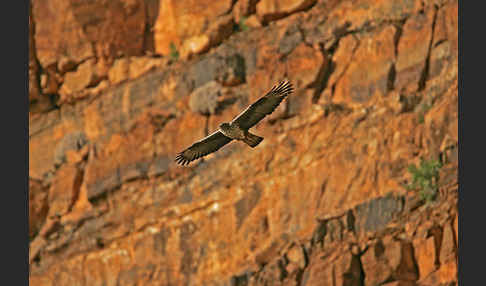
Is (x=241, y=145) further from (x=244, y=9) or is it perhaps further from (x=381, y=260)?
(x=381, y=260)

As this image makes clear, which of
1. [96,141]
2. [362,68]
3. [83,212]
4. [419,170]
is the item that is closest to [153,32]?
[96,141]

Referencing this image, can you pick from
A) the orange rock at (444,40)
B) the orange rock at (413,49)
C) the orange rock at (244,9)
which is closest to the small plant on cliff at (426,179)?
the orange rock at (413,49)

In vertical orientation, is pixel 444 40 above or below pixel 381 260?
above

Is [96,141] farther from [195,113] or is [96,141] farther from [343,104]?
[343,104]

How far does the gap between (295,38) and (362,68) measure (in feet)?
5.92

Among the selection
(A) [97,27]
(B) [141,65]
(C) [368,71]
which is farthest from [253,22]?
(A) [97,27]

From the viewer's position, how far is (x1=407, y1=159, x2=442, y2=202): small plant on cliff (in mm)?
19859

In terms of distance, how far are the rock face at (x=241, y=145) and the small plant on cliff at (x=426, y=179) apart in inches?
5.4

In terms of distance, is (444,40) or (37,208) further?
(37,208)

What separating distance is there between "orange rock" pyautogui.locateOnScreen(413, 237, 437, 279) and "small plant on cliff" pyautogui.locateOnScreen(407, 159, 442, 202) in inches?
31.5

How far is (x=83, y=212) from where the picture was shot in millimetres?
24734

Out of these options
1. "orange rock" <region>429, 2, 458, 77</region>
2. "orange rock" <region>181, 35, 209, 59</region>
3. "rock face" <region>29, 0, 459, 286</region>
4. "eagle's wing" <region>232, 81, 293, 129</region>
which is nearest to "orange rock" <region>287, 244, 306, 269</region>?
"rock face" <region>29, 0, 459, 286</region>

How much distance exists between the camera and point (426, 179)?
1988cm

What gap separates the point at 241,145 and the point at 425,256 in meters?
4.71
